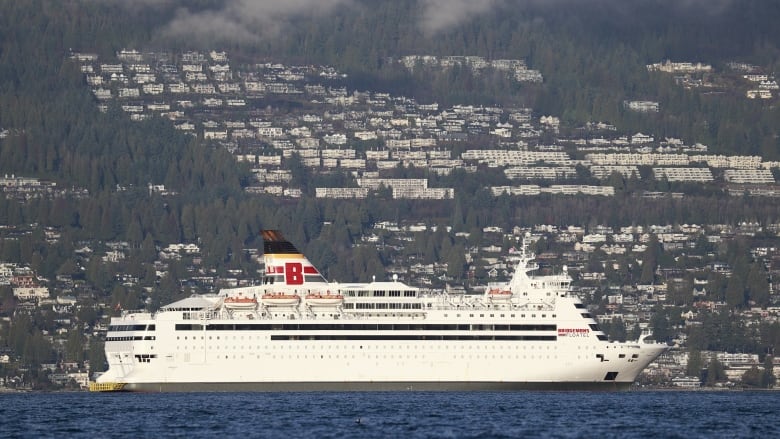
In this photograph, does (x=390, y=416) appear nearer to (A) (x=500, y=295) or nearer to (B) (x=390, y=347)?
(B) (x=390, y=347)

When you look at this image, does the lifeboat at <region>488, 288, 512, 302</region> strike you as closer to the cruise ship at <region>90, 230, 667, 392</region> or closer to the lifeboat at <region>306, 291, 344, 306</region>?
the cruise ship at <region>90, 230, 667, 392</region>

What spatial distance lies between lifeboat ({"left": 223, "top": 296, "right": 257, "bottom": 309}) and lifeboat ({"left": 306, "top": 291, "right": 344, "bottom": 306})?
289 centimetres

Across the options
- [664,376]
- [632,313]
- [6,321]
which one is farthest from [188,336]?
[632,313]

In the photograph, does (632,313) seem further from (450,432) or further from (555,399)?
(450,432)

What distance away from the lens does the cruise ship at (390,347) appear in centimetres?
10894

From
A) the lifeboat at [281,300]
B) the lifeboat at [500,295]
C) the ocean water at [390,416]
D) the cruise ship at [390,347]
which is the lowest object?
the ocean water at [390,416]

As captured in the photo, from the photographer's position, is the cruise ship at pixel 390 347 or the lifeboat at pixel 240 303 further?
the lifeboat at pixel 240 303

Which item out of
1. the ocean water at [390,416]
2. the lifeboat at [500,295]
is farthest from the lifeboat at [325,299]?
the lifeboat at [500,295]

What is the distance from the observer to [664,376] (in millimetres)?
141375

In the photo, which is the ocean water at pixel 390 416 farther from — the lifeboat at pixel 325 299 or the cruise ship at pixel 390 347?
the lifeboat at pixel 325 299

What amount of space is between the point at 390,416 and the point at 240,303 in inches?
890

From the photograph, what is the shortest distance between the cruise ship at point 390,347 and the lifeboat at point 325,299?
73 millimetres

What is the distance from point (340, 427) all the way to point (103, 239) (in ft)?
365

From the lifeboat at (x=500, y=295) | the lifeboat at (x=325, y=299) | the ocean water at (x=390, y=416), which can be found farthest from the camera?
the lifeboat at (x=325, y=299)
